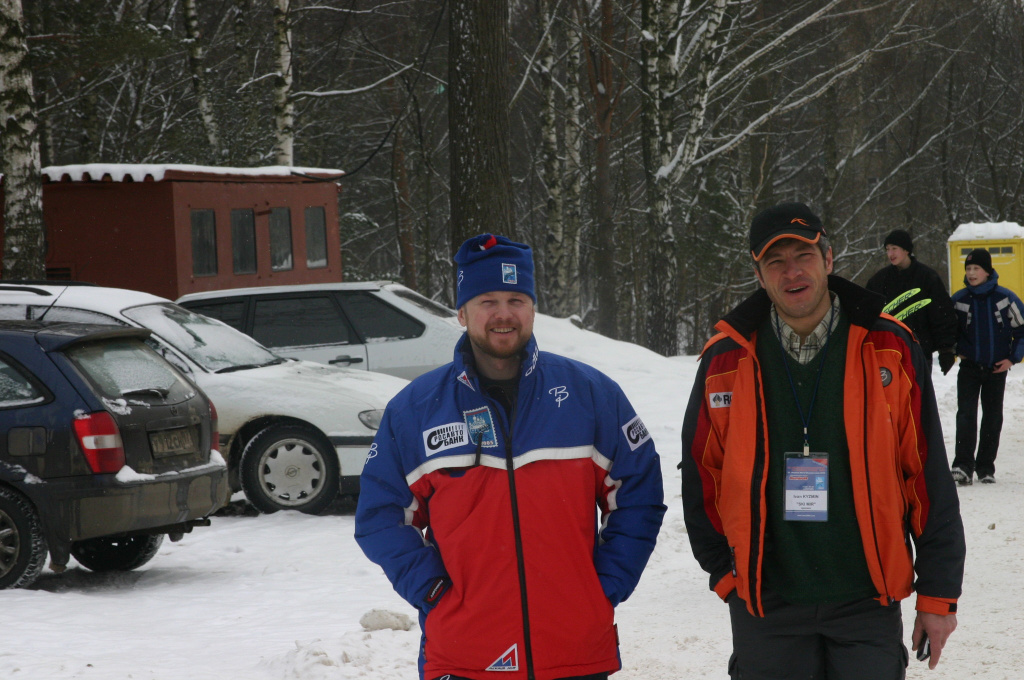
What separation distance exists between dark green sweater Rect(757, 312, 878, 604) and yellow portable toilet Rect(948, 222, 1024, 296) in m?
18.0

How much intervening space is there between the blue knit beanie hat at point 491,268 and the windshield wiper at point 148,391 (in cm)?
393

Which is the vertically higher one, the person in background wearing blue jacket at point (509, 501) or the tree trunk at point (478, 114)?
the tree trunk at point (478, 114)

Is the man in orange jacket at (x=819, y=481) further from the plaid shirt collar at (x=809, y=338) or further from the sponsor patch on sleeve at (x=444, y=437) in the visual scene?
the sponsor patch on sleeve at (x=444, y=437)

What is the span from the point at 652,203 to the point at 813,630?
15.8 meters

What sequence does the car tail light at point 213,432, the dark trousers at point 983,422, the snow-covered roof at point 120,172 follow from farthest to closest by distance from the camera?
the snow-covered roof at point 120,172, the dark trousers at point 983,422, the car tail light at point 213,432

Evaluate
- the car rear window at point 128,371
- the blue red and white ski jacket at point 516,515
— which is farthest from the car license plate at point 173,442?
the blue red and white ski jacket at point 516,515

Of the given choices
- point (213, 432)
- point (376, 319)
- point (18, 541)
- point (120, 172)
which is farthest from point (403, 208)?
point (18, 541)

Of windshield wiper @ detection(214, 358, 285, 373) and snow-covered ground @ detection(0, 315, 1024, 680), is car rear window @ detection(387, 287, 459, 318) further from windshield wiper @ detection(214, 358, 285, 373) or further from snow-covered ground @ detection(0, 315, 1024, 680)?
snow-covered ground @ detection(0, 315, 1024, 680)

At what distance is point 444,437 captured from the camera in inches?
115

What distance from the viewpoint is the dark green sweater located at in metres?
2.96

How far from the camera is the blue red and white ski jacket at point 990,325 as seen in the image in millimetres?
8898

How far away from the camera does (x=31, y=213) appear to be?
449 inches

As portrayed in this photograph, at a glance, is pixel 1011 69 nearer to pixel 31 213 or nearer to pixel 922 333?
pixel 922 333

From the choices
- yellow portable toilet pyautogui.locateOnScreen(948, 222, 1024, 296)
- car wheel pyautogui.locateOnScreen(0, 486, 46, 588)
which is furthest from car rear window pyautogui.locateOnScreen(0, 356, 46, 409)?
yellow portable toilet pyautogui.locateOnScreen(948, 222, 1024, 296)
